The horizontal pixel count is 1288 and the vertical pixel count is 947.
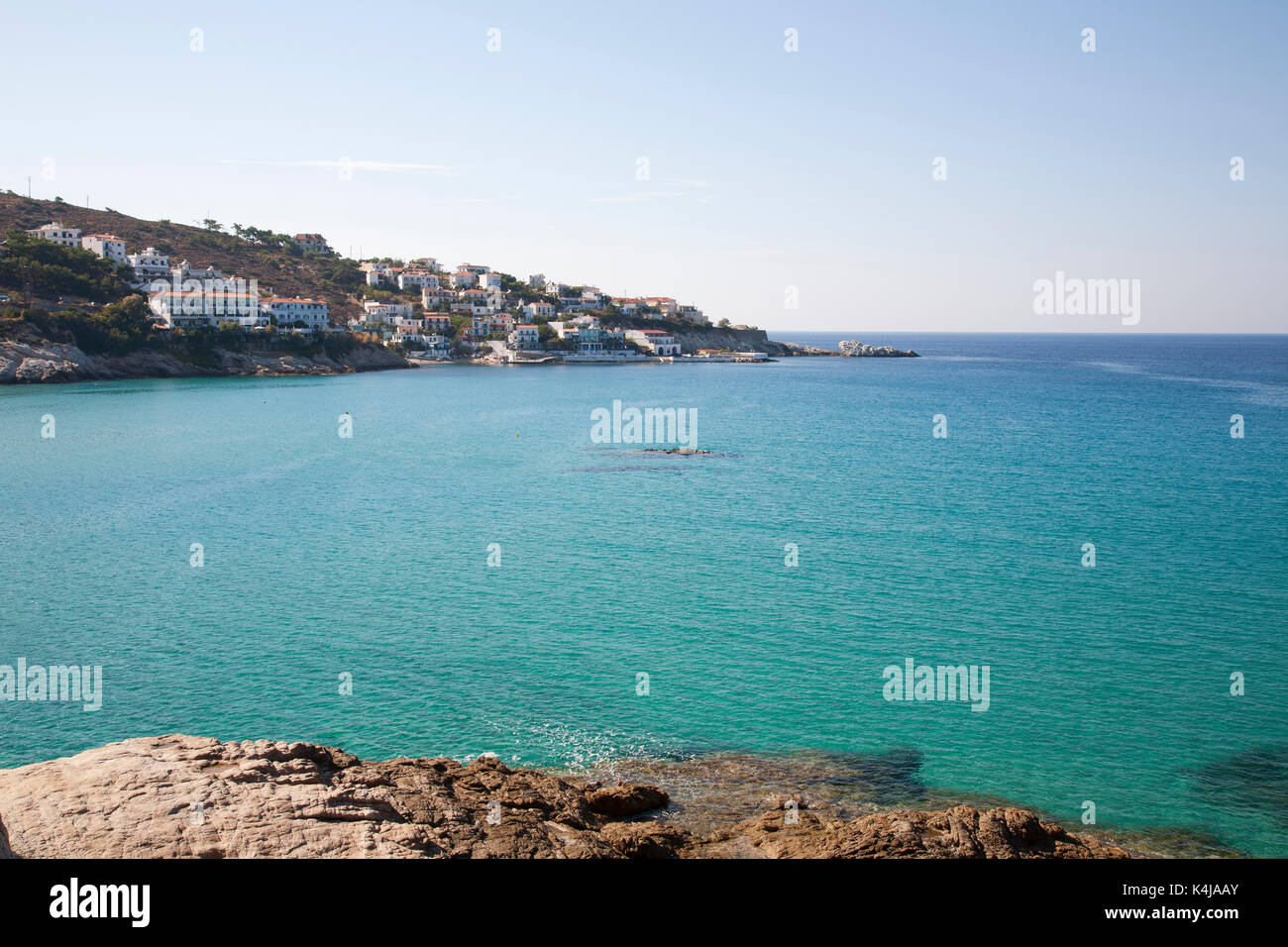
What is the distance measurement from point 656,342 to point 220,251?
76.1 m

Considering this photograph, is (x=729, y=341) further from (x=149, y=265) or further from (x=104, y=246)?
(x=104, y=246)

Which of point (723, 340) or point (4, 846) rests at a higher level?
point (723, 340)

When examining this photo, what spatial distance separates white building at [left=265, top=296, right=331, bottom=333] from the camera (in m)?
111

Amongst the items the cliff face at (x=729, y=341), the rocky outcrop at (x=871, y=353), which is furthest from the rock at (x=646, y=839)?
the rocky outcrop at (x=871, y=353)

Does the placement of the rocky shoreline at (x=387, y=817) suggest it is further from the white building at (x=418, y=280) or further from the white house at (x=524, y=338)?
the white building at (x=418, y=280)

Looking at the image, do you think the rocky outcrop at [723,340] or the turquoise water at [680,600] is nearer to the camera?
the turquoise water at [680,600]

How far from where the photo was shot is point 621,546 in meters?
30.6

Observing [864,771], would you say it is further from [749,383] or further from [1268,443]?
[749,383]

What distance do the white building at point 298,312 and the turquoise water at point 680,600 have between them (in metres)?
58.2

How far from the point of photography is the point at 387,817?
11.6m

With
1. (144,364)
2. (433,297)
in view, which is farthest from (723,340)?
→ (144,364)

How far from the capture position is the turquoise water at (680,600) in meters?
16.7

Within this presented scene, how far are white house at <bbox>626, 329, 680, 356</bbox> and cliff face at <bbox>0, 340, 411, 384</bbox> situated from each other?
4552 cm
